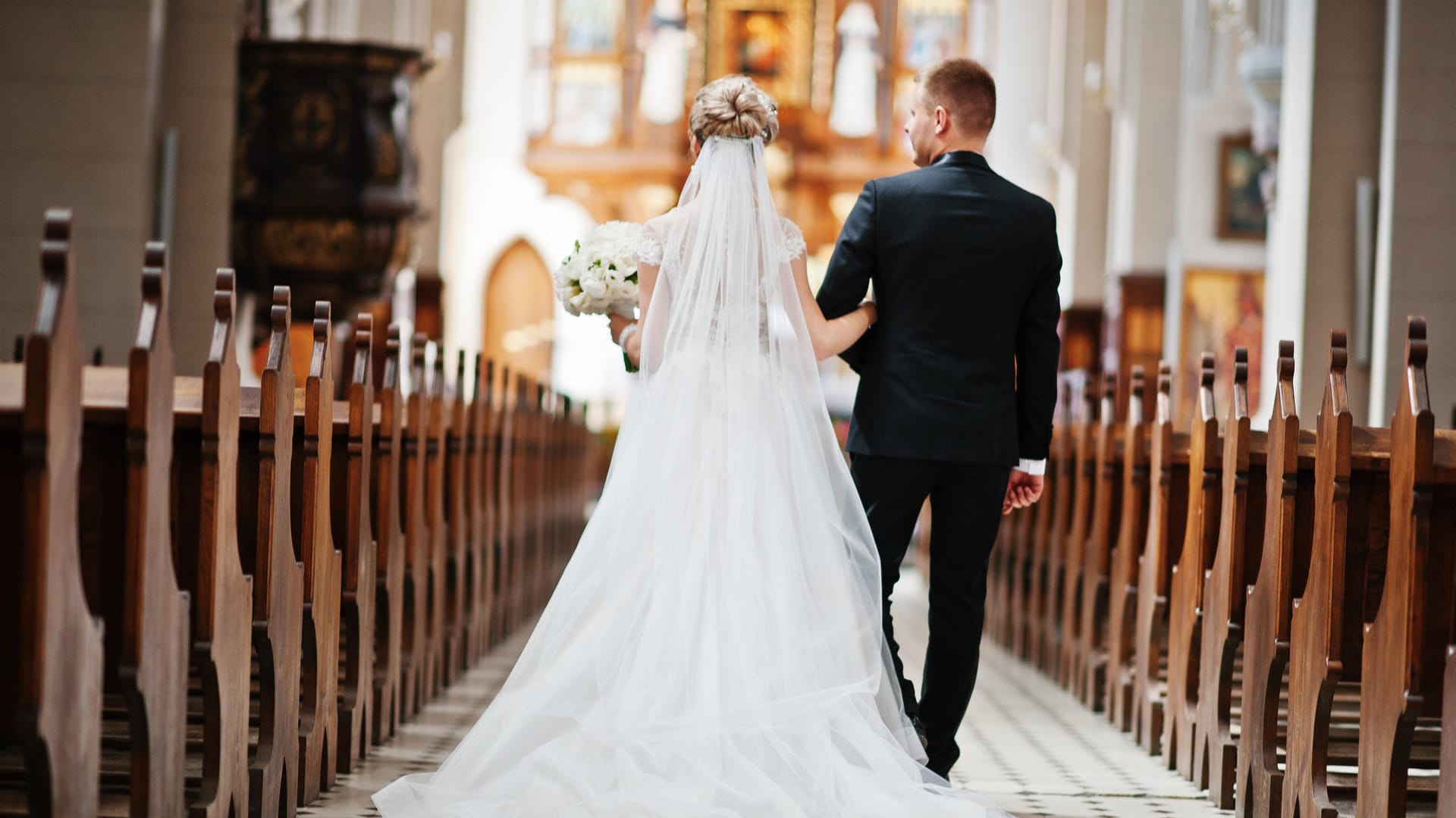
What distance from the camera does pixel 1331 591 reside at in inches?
146

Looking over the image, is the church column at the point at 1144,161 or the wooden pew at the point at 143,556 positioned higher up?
the church column at the point at 1144,161

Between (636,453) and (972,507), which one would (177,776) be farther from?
(972,507)

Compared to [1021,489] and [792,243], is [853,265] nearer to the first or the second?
[792,243]

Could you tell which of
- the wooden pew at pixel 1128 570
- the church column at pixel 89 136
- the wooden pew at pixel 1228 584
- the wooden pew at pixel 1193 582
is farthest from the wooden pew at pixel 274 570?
the church column at pixel 89 136

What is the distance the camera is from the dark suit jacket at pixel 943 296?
3.78m

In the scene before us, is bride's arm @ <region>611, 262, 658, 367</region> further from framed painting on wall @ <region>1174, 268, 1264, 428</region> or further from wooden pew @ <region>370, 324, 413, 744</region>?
framed painting on wall @ <region>1174, 268, 1264, 428</region>

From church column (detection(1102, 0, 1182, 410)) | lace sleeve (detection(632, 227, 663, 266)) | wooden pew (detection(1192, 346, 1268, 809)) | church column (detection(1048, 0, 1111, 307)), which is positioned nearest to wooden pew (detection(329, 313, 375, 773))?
lace sleeve (detection(632, 227, 663, 266))

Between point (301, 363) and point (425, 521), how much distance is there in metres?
7.91

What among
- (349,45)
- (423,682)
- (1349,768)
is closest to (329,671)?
(423,682)

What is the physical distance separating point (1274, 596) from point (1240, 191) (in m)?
10.9

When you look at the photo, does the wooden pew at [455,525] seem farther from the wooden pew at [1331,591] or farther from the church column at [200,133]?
the wooden pew at [1331,591]

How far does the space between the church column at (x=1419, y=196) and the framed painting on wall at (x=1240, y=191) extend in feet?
19.5

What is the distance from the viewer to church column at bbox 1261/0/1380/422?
29.0 ft

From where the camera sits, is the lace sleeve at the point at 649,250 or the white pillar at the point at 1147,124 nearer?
the lace sleeve at the point at 649,250
